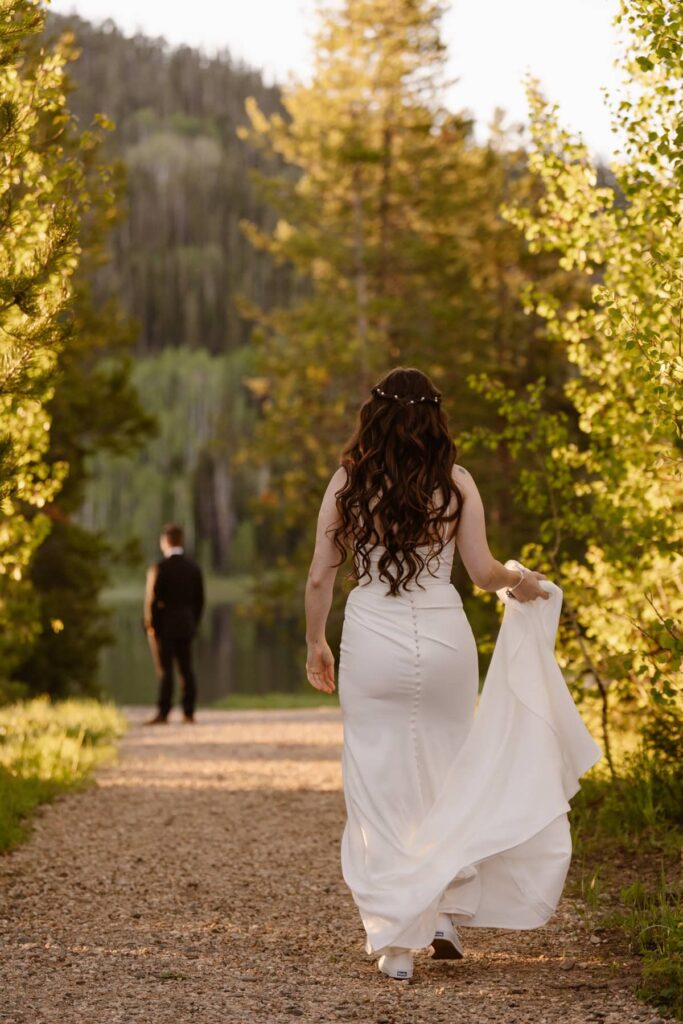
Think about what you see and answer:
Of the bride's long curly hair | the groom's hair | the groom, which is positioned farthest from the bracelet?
the groom's hair

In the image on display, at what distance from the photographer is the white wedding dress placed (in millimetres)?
4344

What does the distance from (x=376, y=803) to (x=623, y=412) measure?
10.1 feet

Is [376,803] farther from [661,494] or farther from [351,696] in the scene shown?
[661,494]

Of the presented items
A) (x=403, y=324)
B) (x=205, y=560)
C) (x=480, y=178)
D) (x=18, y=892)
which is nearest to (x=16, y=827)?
(x=18, y=892)

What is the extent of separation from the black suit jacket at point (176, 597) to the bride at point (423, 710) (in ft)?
27.4

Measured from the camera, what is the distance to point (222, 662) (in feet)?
127

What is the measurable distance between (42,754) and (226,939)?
415cm

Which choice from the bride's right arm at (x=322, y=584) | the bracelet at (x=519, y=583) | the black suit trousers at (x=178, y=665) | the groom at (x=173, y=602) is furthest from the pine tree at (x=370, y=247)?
the bride's right arm at (x=322, y=584)

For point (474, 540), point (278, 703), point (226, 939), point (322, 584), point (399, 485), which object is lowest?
point (278, 703)

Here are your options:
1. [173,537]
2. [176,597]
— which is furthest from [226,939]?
[173,537]

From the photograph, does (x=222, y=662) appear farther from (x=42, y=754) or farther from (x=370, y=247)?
(x=42, y=754)

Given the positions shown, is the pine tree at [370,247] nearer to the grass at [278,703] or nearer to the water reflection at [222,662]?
the water reflection at [222,662]

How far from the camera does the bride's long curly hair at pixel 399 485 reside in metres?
4.48

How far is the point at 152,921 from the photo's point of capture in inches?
202
